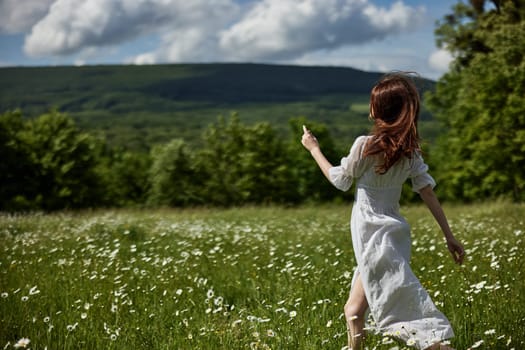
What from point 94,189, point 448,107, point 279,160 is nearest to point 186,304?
point 94,189

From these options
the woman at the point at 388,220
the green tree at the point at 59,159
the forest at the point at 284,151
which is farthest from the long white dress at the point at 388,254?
the green tree at the point at 59,159

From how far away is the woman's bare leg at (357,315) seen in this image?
378 cm

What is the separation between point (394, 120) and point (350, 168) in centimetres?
44

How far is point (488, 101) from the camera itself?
29375 millimetres

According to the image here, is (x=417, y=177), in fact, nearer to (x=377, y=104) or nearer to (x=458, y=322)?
(x=377, y=104)

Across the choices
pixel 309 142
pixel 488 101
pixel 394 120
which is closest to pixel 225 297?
pixel 309 142

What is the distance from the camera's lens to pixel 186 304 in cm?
561

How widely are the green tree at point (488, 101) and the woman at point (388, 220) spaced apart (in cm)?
2372

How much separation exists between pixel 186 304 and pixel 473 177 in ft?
98.0

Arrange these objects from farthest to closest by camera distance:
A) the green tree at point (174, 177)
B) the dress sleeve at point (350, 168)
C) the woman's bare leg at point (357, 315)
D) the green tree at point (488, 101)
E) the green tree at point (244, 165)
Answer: the green tree at point (174, 177) < the green tree at point (244, 165) < the green tree at point (488, 101) < the woman's bare leg at point (357, 315) < the dress sleeve at point (350, 168)

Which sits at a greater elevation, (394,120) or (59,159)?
(394,120)

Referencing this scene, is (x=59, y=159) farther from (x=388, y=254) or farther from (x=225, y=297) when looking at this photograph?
(x=388, y=254)

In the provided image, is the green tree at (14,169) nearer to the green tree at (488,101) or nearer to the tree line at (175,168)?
the tree line at (175,168)

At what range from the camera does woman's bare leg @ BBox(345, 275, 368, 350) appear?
12.4 feet
